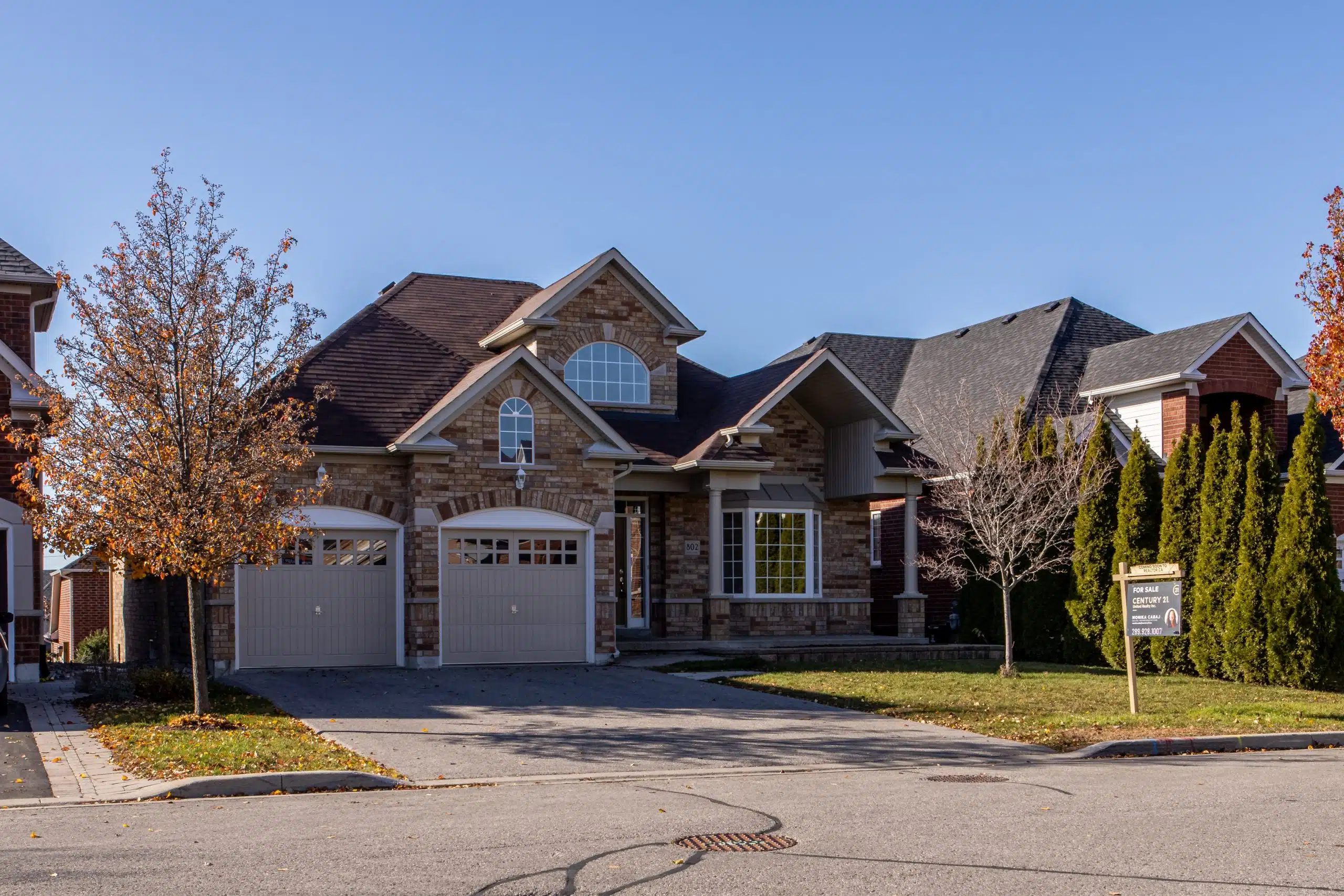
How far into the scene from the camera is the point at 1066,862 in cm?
820

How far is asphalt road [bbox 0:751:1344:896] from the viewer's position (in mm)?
7598

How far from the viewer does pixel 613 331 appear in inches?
1037

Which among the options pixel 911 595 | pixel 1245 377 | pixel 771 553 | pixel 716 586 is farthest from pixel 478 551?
pixel 1245 377

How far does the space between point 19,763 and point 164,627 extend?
1084cm

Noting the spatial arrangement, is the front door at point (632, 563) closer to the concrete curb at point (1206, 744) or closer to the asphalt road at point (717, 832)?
the concrete curb at point (1206, 744)

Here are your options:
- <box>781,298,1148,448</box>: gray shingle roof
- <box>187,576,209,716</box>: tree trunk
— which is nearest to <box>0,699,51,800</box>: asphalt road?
<box>187,576,209,716</box>: tree trunk

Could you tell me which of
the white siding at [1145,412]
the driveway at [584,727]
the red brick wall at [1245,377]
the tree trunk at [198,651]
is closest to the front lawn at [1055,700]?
the driveway at [584,727]

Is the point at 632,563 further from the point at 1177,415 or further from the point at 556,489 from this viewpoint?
the point at 1177,415

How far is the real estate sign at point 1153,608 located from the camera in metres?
16.7

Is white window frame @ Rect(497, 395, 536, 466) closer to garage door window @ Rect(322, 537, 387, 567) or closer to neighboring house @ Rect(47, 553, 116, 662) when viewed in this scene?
garage door window @ Rect(322, 537, 387, 567)

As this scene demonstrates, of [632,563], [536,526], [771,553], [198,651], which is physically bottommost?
[198,651]

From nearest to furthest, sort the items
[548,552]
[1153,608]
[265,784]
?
1. [265,784]
2. [1153,608]
3. [548,552]

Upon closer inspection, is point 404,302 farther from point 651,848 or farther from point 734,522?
point 651,848

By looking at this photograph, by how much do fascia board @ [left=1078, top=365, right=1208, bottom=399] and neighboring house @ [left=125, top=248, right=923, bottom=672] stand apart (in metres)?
5.11
